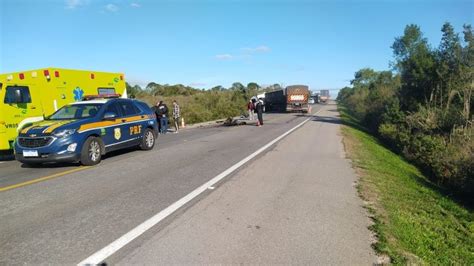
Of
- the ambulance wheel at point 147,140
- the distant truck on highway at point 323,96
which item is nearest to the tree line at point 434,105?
the ambulance wheel at point 147,140

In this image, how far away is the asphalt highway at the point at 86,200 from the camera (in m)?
4.57

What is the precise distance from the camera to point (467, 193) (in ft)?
38.8

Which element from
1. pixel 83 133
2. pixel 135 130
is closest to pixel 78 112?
pixel 83 133

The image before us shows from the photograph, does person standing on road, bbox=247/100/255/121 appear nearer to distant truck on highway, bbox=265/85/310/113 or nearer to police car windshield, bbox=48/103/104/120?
distant truck on highway, bbox=265/85/310/113

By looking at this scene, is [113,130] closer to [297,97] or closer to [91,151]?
[91,151]

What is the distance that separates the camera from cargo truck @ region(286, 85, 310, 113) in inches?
1752

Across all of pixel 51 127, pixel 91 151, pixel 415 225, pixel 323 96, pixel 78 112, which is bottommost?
pixel 323 96

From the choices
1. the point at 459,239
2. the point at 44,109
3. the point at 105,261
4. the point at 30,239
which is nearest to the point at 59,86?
the point at 44,109

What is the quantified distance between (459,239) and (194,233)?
3.94 metres

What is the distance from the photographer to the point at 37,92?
1376 cm

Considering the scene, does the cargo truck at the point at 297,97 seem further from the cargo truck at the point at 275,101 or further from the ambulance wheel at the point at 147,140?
the ambulance wheel at the point at 147,140

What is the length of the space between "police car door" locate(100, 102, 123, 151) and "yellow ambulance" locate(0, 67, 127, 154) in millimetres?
3495

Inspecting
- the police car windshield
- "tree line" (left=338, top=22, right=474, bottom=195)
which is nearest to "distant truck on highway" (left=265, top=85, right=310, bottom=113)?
"tree line" (left=338, top=22, right=474, bottom=195)

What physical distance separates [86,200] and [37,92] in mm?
8870
